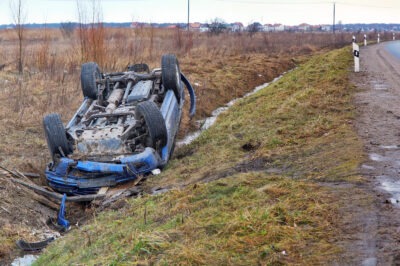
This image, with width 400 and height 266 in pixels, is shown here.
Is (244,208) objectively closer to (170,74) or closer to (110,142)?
(110,142)

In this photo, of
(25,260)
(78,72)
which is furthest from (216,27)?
(25,260)

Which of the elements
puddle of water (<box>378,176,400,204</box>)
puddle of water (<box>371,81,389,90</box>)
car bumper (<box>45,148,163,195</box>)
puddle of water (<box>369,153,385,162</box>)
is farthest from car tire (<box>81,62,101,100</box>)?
puddle of water (<box>378,176,400,204</box>)

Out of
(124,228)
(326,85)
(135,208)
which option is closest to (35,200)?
(135,208)

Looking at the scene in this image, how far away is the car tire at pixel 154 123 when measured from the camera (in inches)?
313

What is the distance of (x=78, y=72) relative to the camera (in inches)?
664

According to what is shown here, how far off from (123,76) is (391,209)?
7.09 m

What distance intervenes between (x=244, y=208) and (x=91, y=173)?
11.4ft

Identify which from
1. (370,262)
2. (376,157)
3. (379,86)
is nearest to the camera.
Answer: (370,262)

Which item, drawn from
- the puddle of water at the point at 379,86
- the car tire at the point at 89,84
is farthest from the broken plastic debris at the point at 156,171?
the puddle of water at the point at 379,86

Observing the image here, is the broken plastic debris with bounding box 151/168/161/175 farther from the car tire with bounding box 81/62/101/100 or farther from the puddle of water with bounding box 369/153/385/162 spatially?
the puddle of water with bounding box 369/153/385/162

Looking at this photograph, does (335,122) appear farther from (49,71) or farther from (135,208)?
(49,71)

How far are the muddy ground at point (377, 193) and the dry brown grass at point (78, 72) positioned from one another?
5.03 metres

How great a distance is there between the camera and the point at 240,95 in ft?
59.7

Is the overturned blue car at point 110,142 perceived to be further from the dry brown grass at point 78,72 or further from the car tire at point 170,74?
the dry brown grass at point 78,72
